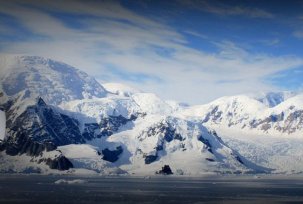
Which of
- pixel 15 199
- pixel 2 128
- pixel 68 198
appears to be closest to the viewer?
pixel 2 128

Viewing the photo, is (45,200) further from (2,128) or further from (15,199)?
(2,128)

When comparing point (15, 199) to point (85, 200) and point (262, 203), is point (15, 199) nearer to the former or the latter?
point (85, 200)

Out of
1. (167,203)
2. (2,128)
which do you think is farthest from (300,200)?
(2,128)

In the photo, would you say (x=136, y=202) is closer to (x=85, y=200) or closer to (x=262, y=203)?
(x=85, y=200)

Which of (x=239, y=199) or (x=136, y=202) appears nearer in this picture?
(x=136, y=202)

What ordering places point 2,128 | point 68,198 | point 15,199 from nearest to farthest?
point 2,128 → point 15,199 → point 68,198

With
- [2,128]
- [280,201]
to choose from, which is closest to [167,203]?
[280,201]

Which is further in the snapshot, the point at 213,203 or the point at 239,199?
the point at 239,199
